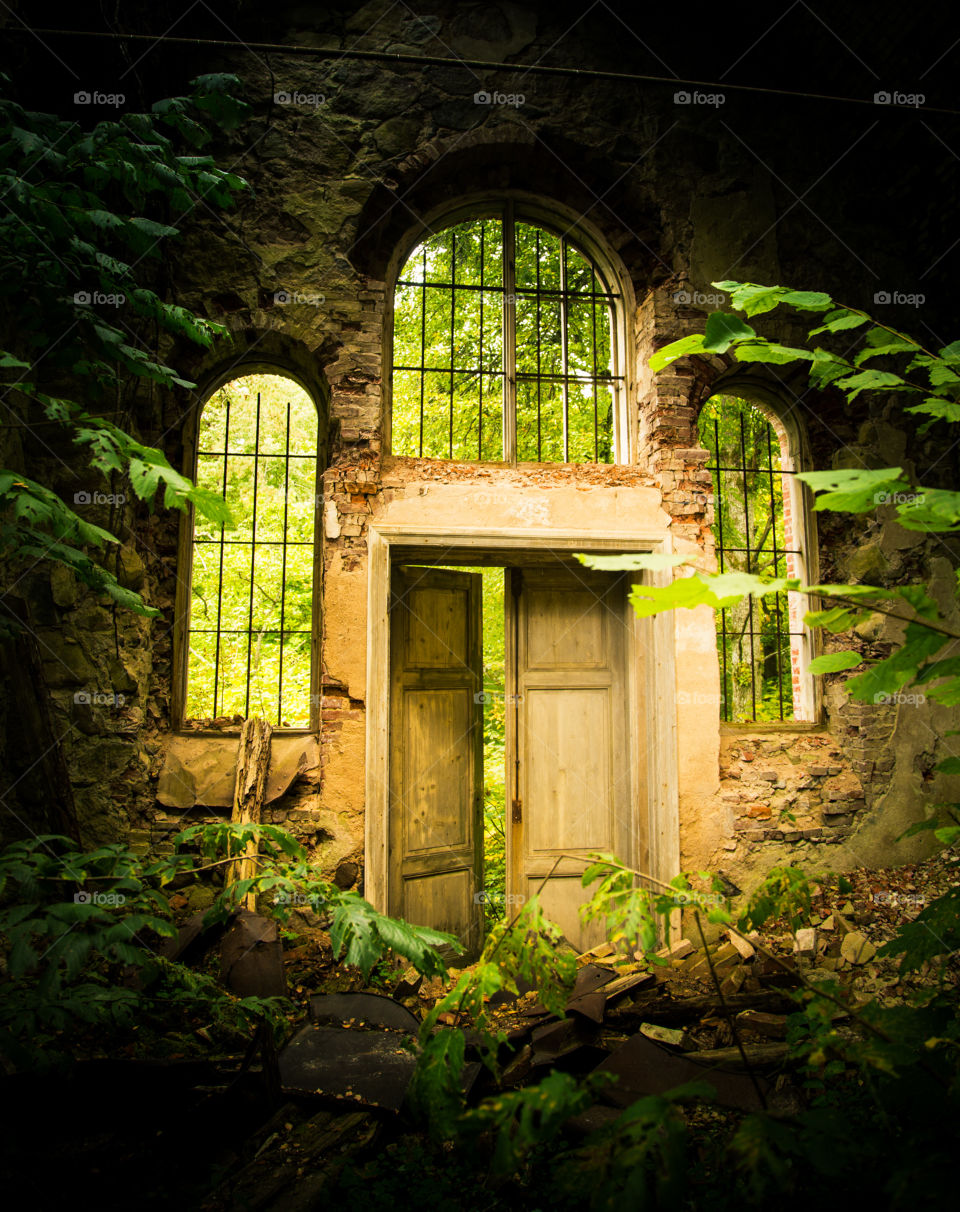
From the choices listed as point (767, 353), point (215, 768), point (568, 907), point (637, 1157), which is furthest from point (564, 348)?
point (637, 1157)

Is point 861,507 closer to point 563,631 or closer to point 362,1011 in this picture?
point 362,1011

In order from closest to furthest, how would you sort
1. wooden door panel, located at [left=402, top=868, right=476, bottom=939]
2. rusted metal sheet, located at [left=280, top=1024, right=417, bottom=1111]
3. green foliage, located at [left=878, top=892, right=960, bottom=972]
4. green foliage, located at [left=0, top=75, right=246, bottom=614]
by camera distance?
green foliage, located at [left=878, top=892, right=960, bottom=972] < green foliage, located at [left=0, top=75, right=246, bottom=614] < rusted metal sheet, located at [left=280, top=1024, right=417, bottom=1111] < wooden door panel, located at [left=402, top=868, right=476, bottom=939]

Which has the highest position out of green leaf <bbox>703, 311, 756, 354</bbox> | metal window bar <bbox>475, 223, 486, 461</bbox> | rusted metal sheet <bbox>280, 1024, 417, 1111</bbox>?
metal window bar <bbox>475, 223, 486, 461</bbox>

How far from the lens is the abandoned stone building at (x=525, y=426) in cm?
420

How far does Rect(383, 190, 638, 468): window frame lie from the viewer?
4.73 metres

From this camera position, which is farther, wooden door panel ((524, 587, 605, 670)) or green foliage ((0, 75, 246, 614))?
wooden door panel ((524, 587, 605, 670))

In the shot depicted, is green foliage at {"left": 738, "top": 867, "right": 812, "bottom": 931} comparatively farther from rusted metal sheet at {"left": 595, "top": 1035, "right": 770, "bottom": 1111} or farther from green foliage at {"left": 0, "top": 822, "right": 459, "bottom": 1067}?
rusted metal sheet at {"left": 595, "top": 1035, "right": 770, "bottom": 1111}

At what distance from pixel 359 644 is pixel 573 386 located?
2.43 metres

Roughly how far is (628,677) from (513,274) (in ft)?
9.49

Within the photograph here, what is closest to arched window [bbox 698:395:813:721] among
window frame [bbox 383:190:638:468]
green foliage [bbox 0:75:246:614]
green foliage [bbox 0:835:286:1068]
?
window frame [bbox 383:190:638:468]

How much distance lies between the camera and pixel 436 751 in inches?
186

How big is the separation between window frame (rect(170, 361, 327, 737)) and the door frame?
48 cm

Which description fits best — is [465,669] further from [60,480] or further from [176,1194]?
[176,1194]

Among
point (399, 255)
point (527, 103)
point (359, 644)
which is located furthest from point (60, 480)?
point (527, 103)
